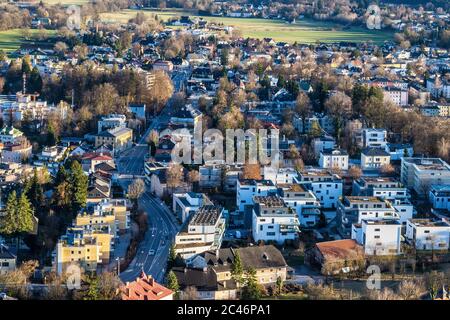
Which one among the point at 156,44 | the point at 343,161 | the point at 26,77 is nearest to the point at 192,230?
the point at 343,161

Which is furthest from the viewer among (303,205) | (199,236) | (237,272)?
(303,205)

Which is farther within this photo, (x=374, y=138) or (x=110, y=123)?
(x=110, y=123)

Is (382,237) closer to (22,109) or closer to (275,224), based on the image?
(275,224)

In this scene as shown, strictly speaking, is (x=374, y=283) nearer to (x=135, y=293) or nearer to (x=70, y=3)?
(x=135, y=293)

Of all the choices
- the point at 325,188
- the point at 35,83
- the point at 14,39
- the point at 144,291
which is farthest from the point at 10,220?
the point at 14,39

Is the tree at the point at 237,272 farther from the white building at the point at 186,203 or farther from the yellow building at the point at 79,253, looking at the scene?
the white building at the point at 186,203

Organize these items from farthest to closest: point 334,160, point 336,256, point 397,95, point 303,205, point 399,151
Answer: point 397,95
point 399,151
point 334,160
point 303,205
point 336,256
